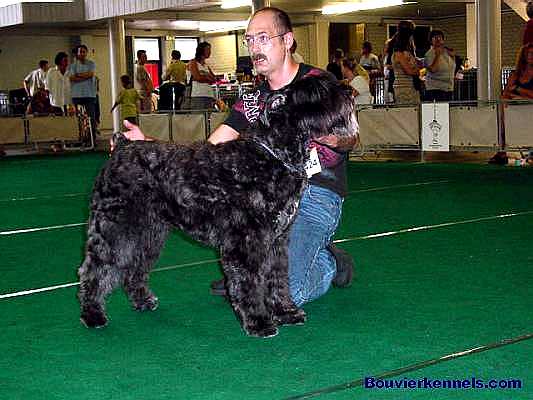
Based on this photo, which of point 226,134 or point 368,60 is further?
point 368,60

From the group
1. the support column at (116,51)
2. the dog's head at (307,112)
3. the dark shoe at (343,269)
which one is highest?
the support column at (116,51)

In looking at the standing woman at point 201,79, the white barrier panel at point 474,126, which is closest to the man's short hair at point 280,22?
the white barrier panel at point 474,126

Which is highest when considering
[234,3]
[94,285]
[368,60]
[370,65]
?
[234,3]

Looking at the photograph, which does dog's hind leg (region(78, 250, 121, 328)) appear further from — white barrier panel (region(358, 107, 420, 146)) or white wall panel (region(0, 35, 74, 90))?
white wall panel (region(0, 35, 74, 90))

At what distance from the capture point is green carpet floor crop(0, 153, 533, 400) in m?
3.04

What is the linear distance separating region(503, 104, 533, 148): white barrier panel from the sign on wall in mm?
868

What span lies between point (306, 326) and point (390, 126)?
857cm

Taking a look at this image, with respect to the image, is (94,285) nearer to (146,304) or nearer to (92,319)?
(92,319)

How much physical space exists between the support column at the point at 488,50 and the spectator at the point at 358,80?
1904 mm

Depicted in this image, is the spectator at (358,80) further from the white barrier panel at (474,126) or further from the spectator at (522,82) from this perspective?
the spectator at (522,82)

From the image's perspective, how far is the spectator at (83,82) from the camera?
701 inches

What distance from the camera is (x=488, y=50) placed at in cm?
1362

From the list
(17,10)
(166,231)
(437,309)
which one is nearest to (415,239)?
(437,309)

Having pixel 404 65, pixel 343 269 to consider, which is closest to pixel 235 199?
pixel 343 269
